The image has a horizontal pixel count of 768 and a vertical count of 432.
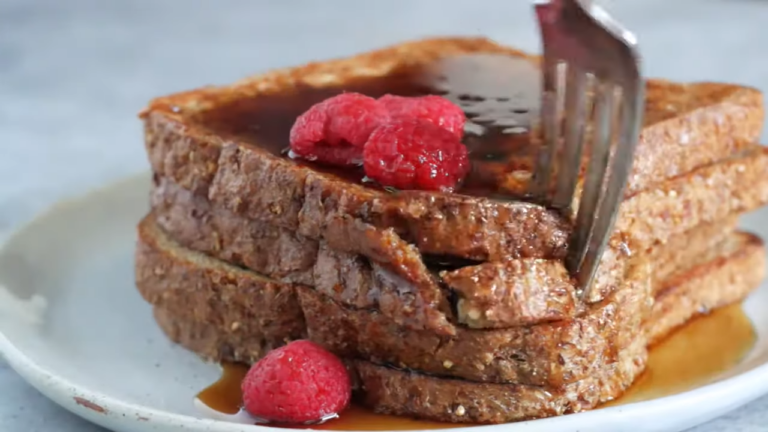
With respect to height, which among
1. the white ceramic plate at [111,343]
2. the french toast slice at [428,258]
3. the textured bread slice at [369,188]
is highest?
Answer: the textured bread slice at [369,188]

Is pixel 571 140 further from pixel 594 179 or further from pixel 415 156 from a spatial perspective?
pixel 415 156

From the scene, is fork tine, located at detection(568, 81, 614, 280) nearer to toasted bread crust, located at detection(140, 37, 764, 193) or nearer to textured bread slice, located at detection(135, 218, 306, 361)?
toasted bread crust, located at detection(140, 37, 764, 193)

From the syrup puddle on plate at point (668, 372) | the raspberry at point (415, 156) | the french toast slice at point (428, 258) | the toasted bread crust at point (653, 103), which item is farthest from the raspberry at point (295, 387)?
the toasted bread crust at point (653, 103)

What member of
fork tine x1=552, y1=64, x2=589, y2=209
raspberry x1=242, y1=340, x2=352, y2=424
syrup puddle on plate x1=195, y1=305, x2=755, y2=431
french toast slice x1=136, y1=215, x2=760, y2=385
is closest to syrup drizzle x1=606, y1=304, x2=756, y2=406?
syrup puddle on plate x1=195, y1=305, x2=755, y2=431

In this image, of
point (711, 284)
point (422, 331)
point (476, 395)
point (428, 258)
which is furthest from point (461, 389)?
point (711, 284)

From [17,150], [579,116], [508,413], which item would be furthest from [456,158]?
[17,150]

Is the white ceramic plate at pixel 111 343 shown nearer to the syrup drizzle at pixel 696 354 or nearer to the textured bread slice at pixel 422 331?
the syrup drizzle at pixel 696 354
